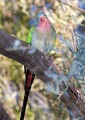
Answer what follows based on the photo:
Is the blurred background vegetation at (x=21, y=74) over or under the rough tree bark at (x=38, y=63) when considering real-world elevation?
under

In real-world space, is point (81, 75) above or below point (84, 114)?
above

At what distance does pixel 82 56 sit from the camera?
1.20 meters

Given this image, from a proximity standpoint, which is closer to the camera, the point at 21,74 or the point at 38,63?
the point at 38,63

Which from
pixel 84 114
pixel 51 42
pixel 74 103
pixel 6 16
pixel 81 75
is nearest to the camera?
pixel 81 75

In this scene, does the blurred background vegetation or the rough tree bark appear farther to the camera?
the blurred background vegetation

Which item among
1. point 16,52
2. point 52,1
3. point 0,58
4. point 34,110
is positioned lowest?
point 34,110

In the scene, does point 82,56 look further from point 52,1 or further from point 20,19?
point 20,19

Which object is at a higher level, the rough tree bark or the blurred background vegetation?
the rough tree bark

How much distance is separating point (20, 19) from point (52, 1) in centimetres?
43

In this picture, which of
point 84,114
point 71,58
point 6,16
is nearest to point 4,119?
point 84,114

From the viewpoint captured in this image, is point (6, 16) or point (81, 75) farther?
point (6, 16)

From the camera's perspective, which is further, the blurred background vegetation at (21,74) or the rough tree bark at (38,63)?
the blurred background vegetation at (21,74)

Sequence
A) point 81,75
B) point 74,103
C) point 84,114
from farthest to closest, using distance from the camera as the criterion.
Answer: point 74,103 → point 84,114 → point 81,75

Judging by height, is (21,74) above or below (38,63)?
below
